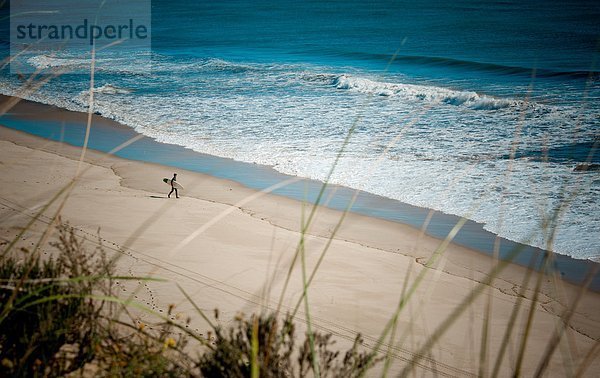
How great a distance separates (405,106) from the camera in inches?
663

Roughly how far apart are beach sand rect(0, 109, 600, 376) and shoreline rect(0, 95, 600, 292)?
0.96 ft

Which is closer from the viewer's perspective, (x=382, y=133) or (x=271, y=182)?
(x=271, y=182)

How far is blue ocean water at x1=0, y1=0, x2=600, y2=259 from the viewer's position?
8.66m

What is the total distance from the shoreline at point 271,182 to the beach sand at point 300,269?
0.96ft

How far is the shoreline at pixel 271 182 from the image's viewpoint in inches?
267

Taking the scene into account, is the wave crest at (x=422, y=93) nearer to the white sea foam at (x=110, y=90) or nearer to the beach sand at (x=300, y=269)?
the white sea foam at (x=110, y=90)

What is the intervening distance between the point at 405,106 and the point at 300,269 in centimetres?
1188

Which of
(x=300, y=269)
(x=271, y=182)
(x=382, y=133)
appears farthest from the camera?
(x=382, y=133)

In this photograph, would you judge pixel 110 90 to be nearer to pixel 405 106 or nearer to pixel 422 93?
pixel 405 106

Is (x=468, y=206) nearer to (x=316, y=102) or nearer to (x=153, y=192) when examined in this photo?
(x=153, y=192)

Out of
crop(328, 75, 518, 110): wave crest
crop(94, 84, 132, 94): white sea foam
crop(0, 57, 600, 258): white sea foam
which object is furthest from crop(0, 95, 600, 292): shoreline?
crop(328, 75, 518, 110): wave crest

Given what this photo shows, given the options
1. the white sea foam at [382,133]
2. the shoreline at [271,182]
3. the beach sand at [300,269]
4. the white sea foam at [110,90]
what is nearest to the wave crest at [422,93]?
the white sea foam at [382,133]

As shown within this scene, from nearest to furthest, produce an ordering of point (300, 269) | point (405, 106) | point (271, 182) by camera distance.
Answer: point (300, 269), point (271, 182), point (405, 106)

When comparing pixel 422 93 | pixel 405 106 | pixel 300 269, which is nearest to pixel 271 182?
pixel 300 269
